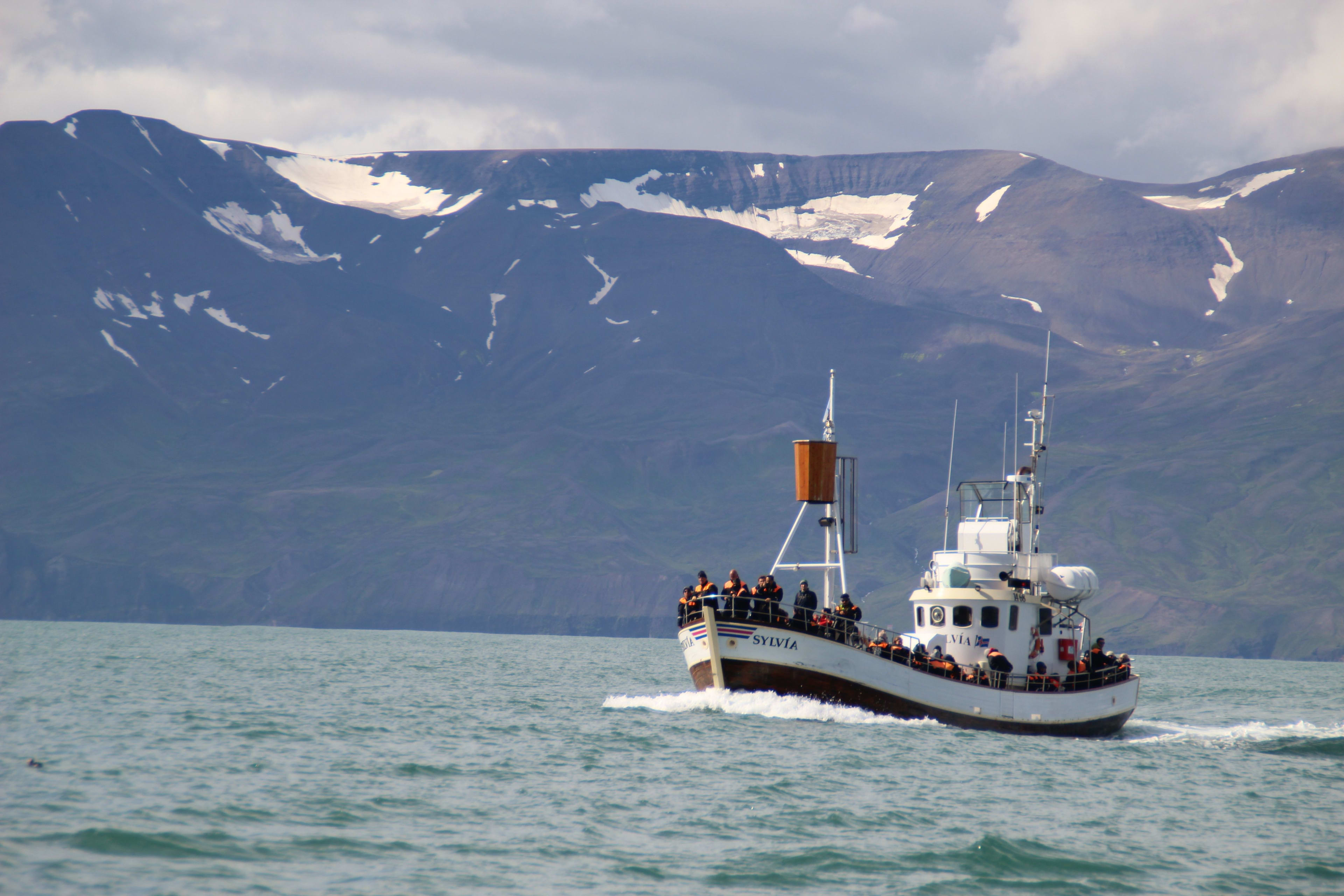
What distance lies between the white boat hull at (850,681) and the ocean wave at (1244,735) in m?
5.72

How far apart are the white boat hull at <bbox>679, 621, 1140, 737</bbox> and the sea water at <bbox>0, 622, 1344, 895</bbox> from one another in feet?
1.95

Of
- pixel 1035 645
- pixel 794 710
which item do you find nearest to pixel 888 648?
pixel 794 710

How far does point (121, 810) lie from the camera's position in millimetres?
26578

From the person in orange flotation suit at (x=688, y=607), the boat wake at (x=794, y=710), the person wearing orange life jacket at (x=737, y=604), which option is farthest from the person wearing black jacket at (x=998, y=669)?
the person in orange flotation suit at (x=688, y=607)

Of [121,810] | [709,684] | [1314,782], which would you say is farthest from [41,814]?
[1314,782]

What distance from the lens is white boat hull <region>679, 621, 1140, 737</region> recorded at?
43.3 metres

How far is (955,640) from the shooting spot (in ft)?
161

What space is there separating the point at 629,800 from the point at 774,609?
14.2 metres

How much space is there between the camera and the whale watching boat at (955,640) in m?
43.7

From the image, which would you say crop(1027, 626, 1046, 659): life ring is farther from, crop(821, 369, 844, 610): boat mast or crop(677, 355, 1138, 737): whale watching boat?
crop(821, 369, 844, 610): boat mast

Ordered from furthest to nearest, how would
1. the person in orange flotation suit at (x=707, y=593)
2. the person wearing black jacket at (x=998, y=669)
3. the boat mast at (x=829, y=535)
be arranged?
1. the person wearing black jacket at (x=998, y=669)
2. the boat mast at (x=829, y=535)
3. the person in orange flotation suit at (x=707, y=593)

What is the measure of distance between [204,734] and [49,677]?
30.5 meters

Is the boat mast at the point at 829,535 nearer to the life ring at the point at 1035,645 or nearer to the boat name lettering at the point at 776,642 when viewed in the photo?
the boat name lettering at the point at 776,642

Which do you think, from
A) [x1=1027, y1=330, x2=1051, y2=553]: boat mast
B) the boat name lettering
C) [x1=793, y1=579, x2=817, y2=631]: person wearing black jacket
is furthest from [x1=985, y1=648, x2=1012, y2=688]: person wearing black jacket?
the boat name lettering
